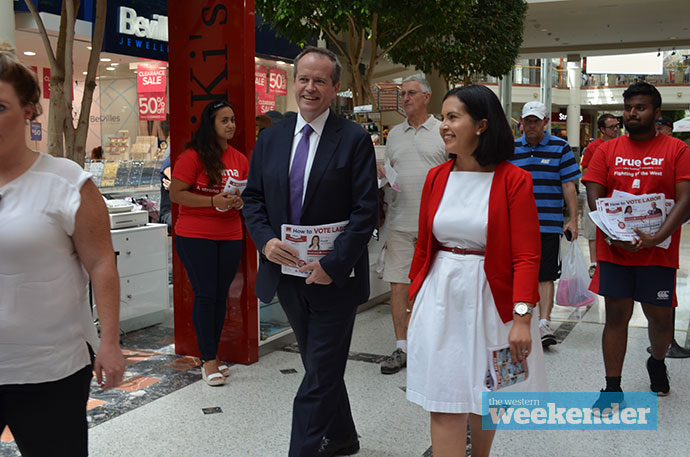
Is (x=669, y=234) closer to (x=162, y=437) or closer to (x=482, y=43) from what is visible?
(x=162, y=437)

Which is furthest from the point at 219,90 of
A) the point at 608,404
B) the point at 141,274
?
the point at 608,404

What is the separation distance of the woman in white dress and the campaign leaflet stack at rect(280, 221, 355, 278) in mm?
436

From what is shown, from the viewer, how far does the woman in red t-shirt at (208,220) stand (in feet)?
13.4

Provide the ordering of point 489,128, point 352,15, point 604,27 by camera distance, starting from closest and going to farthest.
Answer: point 489,128 < point 352,15 < point 604,27

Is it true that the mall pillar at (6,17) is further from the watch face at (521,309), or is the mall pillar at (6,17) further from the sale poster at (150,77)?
the sale poster at (150,77)

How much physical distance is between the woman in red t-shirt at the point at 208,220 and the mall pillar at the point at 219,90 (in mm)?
233

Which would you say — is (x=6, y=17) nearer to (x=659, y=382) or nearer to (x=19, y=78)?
(x=19, y=78)

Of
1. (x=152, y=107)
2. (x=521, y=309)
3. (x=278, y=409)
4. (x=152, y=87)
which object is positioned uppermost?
(x=152, y=87)

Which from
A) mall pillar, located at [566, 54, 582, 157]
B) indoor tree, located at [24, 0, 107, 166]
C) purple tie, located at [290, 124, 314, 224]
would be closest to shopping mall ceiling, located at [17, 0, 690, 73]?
indoor tree, located at [24, 0, 107, 166]

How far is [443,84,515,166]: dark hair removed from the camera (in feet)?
7.75

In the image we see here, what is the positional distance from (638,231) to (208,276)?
7.73 feet

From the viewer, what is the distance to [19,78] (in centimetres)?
166

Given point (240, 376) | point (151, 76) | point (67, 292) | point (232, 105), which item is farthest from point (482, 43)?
point (67, 292)

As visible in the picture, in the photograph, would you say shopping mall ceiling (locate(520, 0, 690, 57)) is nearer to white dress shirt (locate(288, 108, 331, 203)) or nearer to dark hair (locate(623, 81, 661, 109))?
dark hair (locate(623, 81, 661, 109))
